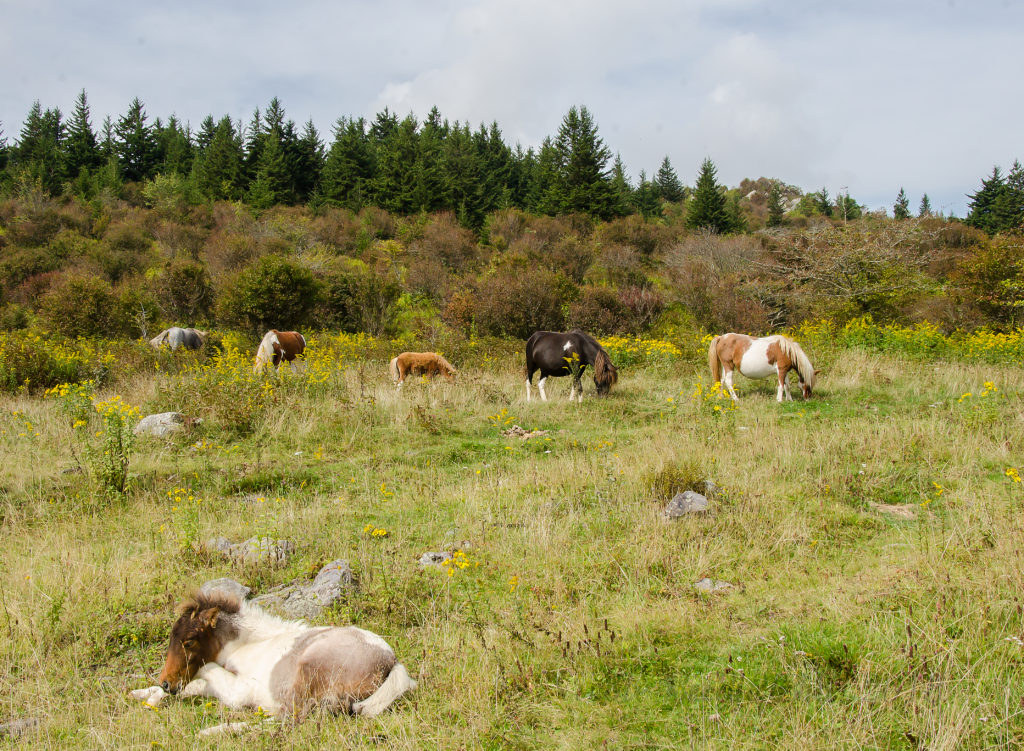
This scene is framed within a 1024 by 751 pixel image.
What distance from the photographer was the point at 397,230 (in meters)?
40.7

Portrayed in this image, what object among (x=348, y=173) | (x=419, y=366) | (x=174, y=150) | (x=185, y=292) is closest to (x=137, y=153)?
(x=174, y=150)

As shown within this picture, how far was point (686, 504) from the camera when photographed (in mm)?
5656

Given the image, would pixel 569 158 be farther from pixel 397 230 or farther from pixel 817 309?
pixel 817 309

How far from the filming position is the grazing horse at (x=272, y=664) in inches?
122

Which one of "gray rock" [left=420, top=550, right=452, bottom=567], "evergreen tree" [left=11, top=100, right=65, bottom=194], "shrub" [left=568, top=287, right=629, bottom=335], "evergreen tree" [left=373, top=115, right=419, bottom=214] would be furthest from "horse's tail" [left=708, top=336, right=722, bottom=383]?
"evergreen tree" [left=11, top=100, right=65, bottom=194]

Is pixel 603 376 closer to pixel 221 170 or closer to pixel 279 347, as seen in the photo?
pixel 279 347

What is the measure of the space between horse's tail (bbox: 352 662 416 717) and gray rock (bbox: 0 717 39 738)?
5.50 ft

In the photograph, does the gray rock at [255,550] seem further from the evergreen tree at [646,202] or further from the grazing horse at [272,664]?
the evergreen tree at [646,202]

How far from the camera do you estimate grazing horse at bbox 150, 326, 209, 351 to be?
779 inches

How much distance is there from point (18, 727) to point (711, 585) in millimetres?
4164

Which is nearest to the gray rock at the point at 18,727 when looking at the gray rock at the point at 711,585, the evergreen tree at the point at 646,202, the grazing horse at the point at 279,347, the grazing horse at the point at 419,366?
the gray rock at the point at 711,585

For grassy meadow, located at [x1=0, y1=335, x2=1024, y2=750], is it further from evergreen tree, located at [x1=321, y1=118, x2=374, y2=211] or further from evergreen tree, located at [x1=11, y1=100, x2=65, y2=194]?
evergreen tree, located at [x1=11, y1=100, x2=65, y2=194]

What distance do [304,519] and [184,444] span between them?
4210 mm

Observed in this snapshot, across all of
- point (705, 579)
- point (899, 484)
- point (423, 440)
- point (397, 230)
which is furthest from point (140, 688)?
point (397, 230)
